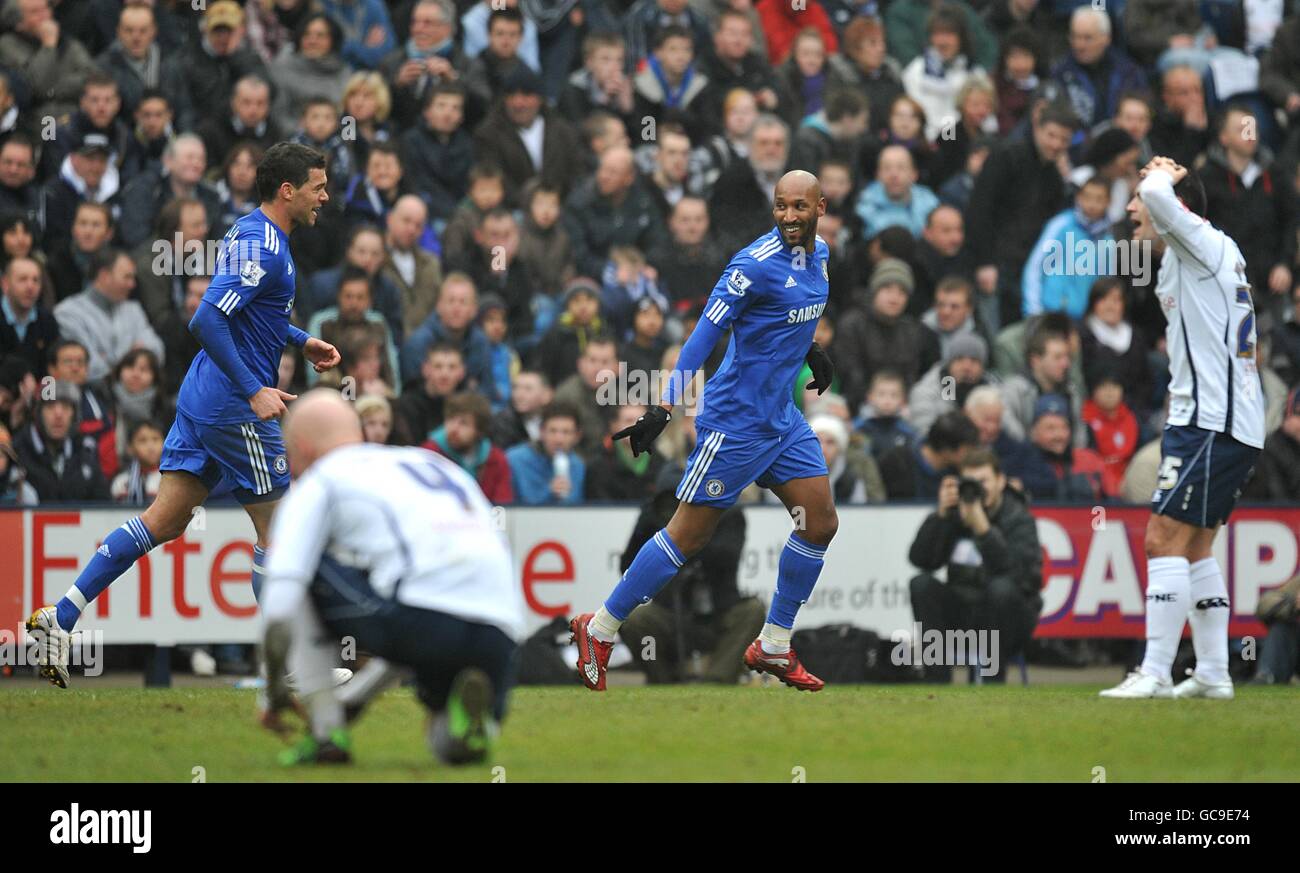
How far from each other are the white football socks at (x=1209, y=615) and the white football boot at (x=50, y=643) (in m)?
6.23

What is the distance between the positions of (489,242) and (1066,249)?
16.1ft

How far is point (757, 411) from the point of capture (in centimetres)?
1084

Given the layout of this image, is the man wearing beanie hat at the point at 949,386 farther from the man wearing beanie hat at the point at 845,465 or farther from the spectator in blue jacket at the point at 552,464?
the spectator in blue jacket at the point at 552,464

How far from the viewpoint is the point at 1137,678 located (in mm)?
11438

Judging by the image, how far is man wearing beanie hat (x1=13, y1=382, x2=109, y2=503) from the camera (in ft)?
48.2

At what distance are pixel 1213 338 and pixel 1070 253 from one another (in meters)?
5.91

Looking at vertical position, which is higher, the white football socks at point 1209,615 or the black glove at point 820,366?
the black glove at point 820,366

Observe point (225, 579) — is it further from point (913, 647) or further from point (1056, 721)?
point (1056, 721)

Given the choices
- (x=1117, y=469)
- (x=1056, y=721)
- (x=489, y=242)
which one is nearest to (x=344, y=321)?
(x=489, y=242)

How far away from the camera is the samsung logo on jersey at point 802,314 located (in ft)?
35.6

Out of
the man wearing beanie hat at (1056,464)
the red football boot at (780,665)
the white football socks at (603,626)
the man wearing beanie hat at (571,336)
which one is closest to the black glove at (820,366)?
the red football boot at (780,665)

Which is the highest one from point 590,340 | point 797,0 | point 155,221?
point 797,0

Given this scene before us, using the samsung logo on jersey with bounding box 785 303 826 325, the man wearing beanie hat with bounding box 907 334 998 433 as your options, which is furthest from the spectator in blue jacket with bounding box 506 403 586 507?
the samsung logo on jersey with bounding box 785 303 826 325

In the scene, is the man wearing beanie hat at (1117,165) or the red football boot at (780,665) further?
the man wearing beanie hat at (1117,165)
